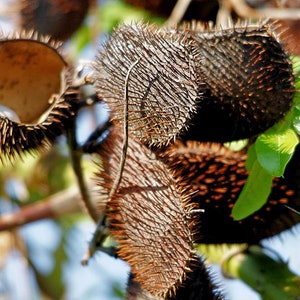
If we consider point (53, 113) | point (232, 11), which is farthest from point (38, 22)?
point (53, 113)

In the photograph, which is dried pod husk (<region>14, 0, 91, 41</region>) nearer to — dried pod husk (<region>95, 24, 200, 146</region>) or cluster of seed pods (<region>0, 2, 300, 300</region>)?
cluster of seed pods (<region>0, 2, 300, 300</region>)

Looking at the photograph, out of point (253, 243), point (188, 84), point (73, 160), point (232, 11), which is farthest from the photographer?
point (232, 11)

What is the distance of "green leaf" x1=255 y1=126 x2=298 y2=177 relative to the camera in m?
2.02

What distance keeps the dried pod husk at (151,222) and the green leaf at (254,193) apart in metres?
0.22

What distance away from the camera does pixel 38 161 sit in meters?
4.10

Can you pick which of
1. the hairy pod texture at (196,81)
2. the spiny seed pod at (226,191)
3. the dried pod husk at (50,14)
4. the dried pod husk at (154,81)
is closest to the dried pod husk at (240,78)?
the hairy pod texture at (196,81)

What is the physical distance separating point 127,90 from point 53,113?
14.2 inches

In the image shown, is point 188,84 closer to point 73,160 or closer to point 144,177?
point 144,177

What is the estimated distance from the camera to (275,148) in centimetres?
207

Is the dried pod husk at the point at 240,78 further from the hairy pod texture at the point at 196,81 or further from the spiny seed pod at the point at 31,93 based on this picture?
the spiny seed pod at the point at 31,93

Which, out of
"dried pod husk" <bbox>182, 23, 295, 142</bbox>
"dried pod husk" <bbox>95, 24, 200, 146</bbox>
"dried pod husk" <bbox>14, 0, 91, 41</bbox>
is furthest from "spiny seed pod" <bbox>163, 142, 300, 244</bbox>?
"dried pod husk" <bbox>14, 0, 91, 41</bbox>

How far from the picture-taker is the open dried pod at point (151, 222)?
186 cm

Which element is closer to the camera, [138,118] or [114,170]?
[138,118]

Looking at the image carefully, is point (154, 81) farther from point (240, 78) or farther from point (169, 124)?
point (240, 78)
